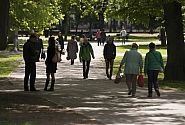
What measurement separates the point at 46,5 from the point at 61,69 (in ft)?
88.5

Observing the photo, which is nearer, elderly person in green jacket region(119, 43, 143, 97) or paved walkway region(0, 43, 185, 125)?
paved walkway region(0, 43, 185, 125)

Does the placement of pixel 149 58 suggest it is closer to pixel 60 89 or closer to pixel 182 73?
pixel 60 89

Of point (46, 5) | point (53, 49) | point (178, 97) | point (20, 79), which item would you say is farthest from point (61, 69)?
point (46, 5)

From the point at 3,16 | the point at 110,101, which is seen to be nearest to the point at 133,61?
the point at 110,101

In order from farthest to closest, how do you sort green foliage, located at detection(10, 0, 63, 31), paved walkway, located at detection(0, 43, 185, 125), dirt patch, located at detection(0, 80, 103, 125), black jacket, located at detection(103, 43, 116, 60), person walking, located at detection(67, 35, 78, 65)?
green foliage, located at detection(10, 0, 63, 31) → person walking, located at detection(67, 35, 78, 65) → black jacket, located at detection(103, 43, 116, 60) → paved walkway, located at detection(0, 43, 185, 125) → dirt patch, located at detection(0, 80, 103, 125)

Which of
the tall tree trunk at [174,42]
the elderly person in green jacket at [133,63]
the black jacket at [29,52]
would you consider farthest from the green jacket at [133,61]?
the tall tree trunk at [174,42]

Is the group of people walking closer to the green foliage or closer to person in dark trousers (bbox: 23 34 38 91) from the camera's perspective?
person in dark trousers (bbox: 23 34 38 91)

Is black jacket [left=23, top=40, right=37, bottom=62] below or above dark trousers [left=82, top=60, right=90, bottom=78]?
above

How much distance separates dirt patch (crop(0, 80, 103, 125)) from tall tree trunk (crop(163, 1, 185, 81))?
9.03m

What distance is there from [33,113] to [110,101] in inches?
129

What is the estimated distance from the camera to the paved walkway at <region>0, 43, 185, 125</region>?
13.2m

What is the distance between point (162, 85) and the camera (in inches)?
890

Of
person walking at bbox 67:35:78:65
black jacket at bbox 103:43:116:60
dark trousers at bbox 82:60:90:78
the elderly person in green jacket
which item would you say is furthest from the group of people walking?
person walking at bbox 67:35:78:65

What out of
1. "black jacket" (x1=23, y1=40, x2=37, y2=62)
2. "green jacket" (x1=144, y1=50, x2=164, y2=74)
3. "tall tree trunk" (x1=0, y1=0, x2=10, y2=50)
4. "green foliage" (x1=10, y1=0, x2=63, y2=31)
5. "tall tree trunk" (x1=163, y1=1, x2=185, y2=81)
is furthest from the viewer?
"green foliage" (x1=10, y1=0, x2=63, y2=31)
